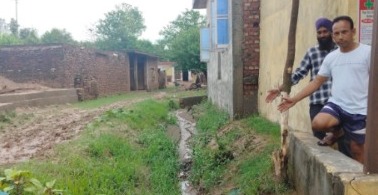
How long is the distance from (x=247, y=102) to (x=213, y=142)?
157 centimetres

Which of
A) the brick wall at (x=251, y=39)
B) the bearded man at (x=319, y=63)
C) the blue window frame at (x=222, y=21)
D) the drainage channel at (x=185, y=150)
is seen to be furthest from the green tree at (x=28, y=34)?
the bearded man at (x=319, y=63)

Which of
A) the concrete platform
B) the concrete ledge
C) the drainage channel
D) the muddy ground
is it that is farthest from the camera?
the concrete platform

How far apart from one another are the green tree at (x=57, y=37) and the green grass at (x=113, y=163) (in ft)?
94.0

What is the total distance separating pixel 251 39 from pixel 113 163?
4465 millimetres

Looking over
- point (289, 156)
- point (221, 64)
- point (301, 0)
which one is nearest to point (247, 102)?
point (221, 64)

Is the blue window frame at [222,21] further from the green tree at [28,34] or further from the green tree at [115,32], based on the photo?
the green tree at [115,32]

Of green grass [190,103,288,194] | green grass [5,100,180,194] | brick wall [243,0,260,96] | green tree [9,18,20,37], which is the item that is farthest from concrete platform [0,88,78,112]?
green tree [9,18,20,37]

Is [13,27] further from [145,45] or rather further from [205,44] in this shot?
[205,44]

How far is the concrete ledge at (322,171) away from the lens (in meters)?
2.29

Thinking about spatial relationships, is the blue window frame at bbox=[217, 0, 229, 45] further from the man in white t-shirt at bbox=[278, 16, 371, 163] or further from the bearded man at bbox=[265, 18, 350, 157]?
the man in white t-shirt at bbox=[278, 16, 371, 163]

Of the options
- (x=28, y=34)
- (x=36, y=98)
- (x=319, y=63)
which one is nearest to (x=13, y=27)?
(x=28, y=34)

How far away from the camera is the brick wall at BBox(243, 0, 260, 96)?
8727 mm

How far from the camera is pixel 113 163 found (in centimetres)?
601

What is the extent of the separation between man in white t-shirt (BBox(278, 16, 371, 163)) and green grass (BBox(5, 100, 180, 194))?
9.62ft
